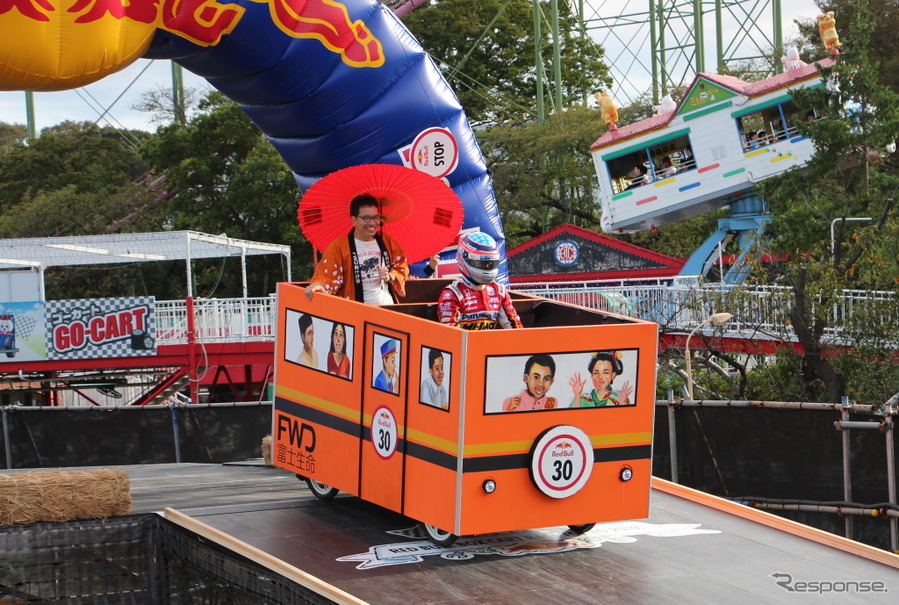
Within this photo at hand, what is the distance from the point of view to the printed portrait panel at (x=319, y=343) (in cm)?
781

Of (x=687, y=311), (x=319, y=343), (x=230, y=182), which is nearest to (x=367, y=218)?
(x=319, y=343)

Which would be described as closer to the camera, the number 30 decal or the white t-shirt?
the number 30 decal

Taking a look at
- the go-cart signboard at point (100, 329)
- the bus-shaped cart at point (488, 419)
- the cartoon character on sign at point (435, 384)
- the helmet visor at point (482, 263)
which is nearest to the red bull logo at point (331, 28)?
the bus-shaped cart at point (488, 419)

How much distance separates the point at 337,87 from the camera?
1110cm

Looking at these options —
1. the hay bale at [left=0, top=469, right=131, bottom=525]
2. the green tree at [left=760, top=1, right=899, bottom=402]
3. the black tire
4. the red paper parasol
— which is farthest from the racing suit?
the green tree at [left=760, top=1, right=899, bottom=402]

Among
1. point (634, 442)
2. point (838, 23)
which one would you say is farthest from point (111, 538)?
point (838, 23)

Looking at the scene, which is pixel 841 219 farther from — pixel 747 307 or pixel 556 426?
pixel 556 426

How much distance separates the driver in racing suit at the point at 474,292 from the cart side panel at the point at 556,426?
2.57ft

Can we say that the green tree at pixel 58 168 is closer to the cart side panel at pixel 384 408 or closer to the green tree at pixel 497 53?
the green tree at pixel 497 53

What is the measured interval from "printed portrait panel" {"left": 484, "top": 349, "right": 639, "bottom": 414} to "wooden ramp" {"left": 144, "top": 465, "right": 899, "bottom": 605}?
3.20ft

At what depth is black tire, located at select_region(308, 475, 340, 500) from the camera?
8523 mm

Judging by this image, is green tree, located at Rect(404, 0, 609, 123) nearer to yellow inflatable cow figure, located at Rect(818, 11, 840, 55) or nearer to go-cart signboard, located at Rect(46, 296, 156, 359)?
yellow inflatable cow figure, located at Rect(818, 11, 840, 55)

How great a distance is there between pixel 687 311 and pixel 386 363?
541 inches

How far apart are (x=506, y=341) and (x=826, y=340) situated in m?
9.88
